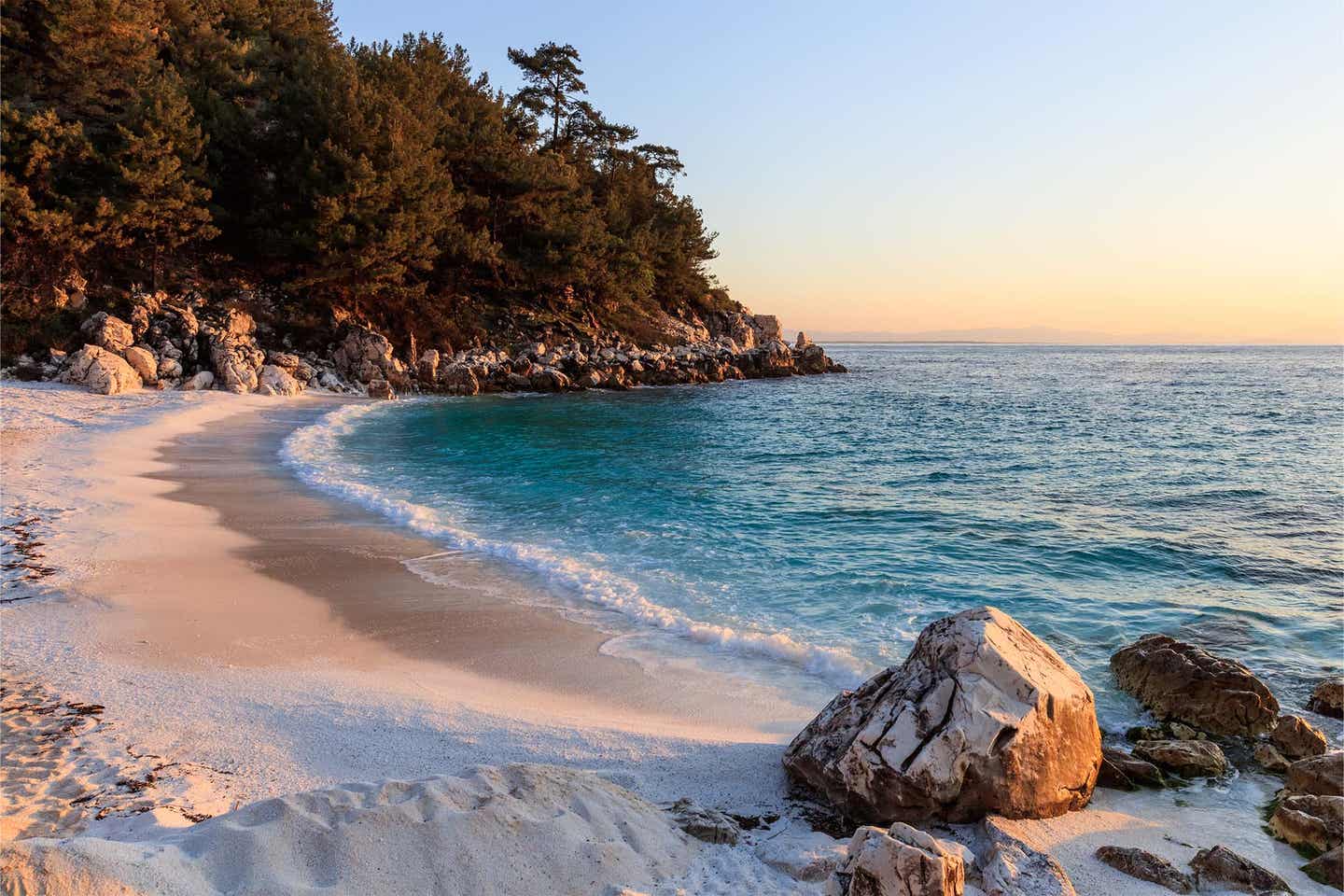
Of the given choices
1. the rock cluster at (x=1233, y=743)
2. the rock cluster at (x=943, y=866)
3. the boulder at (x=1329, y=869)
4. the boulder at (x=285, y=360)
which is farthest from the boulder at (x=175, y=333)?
the boulder at (x=1329, y=869)

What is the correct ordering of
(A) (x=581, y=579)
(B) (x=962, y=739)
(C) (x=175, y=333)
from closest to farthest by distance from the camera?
(B) (x=962, y=739) < (A) (x=581, y=579) < (C) (x=175, y=333)

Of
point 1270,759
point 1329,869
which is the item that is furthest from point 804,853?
point 1270,759

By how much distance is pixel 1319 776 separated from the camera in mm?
5410

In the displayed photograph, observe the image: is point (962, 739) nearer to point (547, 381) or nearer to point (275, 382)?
point (275, 382)

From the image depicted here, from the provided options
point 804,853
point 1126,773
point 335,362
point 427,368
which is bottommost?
point 1126,773

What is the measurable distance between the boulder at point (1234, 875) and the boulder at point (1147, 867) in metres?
0.10

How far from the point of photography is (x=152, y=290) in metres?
32.3

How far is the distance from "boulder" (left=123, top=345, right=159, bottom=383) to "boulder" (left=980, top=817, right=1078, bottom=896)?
104ft

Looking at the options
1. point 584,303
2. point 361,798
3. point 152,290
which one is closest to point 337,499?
point 361,798

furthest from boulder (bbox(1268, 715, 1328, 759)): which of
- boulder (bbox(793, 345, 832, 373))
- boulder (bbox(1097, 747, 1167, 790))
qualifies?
boulder (bbox(793, 345, 832, 373))

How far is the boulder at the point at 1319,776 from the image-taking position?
5328mm

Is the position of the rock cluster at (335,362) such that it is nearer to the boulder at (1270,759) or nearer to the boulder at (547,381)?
the boulder at (547,381)

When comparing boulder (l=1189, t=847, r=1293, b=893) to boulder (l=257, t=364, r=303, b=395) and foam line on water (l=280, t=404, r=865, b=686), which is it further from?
boulder (l=257, t=364, r=303, b=395)

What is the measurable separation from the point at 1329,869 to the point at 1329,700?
3.22 m
